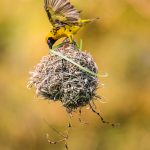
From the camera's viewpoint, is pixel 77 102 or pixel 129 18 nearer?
pixel 77 102

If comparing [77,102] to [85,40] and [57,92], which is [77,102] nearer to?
[57,92]

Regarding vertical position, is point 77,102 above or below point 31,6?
Answer: below

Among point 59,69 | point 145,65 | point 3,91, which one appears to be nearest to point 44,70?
point 59,69

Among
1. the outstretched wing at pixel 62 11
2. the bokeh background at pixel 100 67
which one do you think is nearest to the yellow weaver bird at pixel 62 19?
the outstretched wing at pixel 62 11

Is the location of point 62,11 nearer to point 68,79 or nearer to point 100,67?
point 68,79

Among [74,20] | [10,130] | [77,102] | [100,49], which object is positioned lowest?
[77,102]

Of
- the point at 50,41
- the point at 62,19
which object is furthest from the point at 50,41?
the point at 62,19

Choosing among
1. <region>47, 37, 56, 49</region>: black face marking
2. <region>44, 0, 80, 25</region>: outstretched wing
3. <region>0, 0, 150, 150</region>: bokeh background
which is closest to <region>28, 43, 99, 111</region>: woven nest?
<region>47, 37, 56, 49</region>: black face marking
